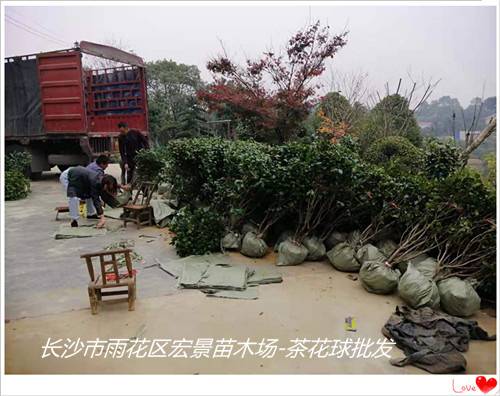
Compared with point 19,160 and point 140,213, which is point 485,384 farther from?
point 19,160

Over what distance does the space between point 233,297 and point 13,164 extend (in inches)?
310

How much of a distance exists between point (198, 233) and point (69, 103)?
6003 millimetres

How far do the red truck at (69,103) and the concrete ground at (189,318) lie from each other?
5192mm

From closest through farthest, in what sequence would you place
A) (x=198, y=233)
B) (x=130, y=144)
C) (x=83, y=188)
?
(x=198, y=233) → (x=83, y=188) → (x=130, y=144)

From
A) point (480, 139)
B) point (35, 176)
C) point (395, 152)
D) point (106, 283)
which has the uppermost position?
point (480, 139)

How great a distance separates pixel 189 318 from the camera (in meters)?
3.27

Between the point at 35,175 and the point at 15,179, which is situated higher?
the point at 15,179

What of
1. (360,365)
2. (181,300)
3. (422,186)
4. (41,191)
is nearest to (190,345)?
(181,300)

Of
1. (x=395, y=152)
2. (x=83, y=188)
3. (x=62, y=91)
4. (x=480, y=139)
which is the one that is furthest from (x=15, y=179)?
(x=480, y=139)

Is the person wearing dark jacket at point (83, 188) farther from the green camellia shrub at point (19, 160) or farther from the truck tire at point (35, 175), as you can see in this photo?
the truck tire at point (35, 175)

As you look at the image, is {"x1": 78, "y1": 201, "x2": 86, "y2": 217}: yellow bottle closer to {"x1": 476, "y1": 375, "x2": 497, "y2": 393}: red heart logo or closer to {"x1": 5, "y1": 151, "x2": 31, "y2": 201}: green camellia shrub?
{"x1": 5, "y1": 151, "x2": 31, "y2": 201}: green camellia shrub

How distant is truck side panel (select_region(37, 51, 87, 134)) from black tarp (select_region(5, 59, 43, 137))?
7.6 inches

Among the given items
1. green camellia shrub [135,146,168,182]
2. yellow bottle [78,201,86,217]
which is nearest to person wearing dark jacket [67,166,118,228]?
yellow bottle [78,201,86,217]

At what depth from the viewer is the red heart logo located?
2438 millimetres
